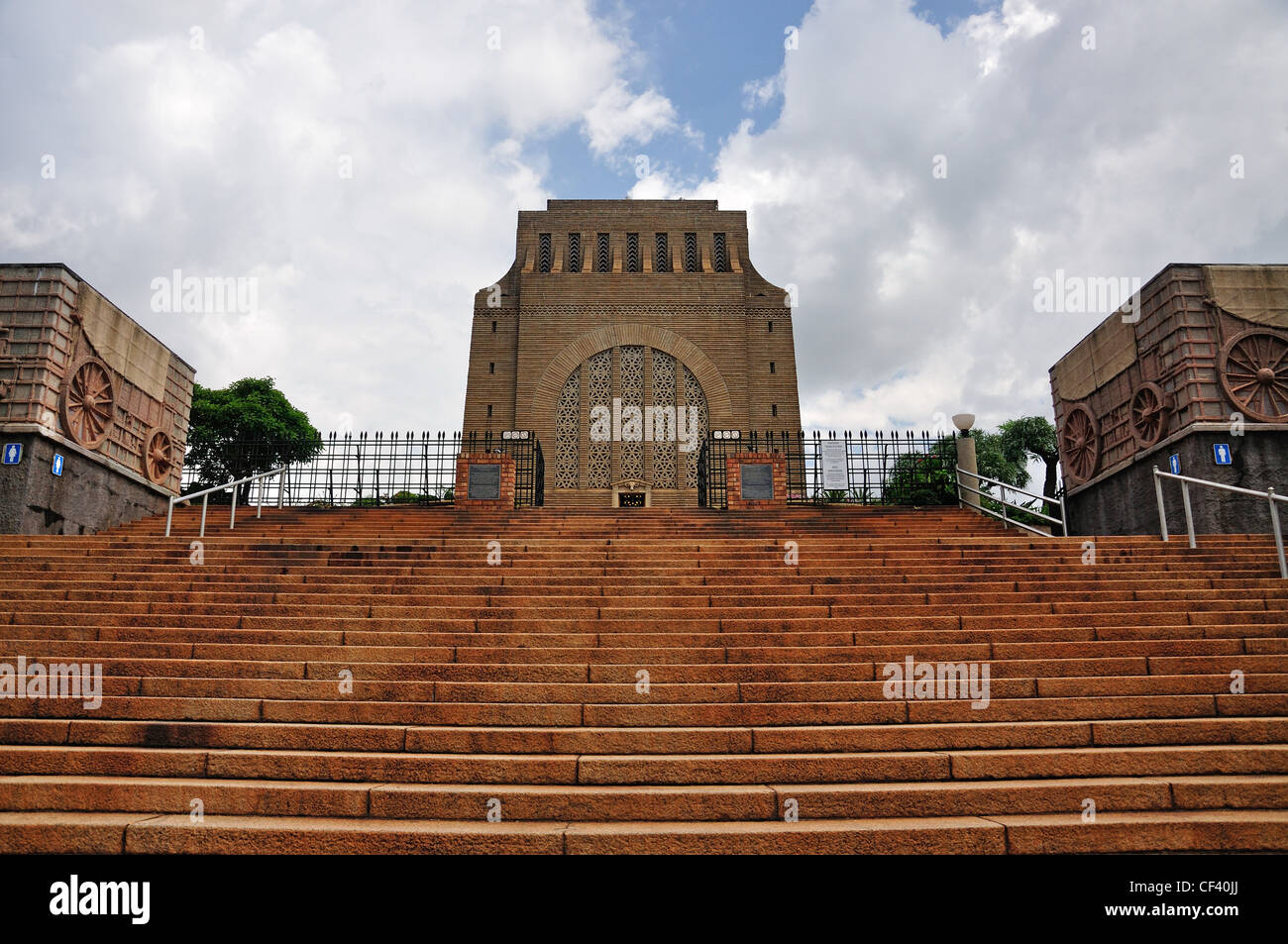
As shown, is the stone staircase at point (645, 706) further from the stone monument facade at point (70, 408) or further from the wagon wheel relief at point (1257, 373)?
the wagon wheel relief at point (1257, 373)

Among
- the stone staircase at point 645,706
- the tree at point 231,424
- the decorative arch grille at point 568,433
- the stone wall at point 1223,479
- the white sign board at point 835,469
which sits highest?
the tree at point 231,424

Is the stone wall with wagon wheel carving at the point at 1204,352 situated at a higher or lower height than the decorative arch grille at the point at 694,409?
lower

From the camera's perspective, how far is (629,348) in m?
24.3

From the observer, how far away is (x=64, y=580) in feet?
23.9

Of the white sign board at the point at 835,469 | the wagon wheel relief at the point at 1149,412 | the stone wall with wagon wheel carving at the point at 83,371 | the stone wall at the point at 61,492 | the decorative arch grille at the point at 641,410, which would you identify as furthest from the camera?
the decorative arch grille at the point at 641,410

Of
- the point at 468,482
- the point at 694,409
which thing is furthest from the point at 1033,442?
the point at 468,482

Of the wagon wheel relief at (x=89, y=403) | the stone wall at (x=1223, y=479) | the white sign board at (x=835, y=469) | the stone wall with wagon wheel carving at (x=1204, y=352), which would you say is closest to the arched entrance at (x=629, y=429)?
the white sign board at (x=835, y=469)

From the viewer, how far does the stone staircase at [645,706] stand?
3.54 metres

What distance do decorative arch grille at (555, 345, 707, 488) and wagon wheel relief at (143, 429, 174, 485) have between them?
425 inches

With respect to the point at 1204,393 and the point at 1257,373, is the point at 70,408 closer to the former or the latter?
the point at 1204,393

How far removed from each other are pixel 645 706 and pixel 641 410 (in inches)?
764

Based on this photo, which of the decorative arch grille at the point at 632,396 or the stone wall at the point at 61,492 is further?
the decorative arch grille at the point at 632,396

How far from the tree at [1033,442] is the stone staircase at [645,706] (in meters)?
26.2
